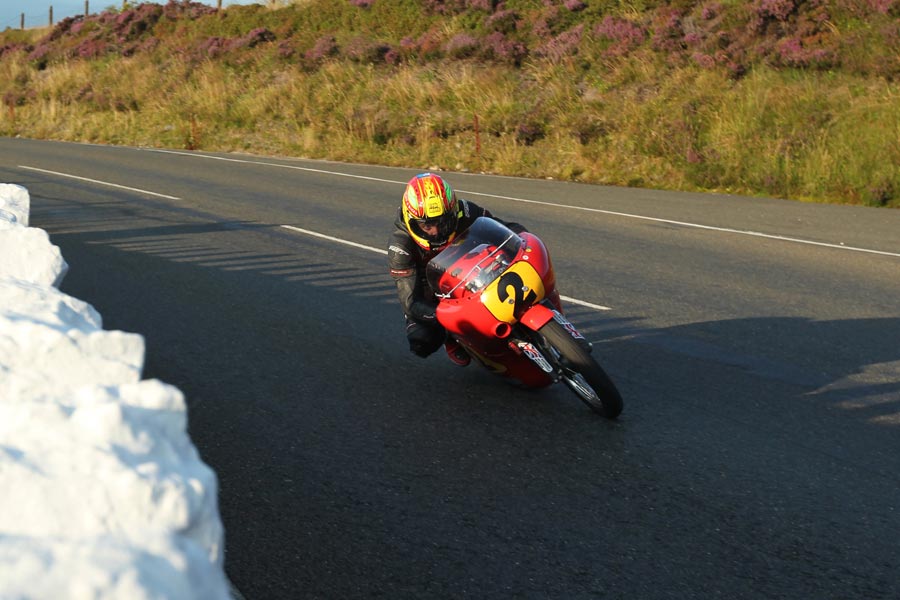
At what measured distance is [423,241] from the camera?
6.45m

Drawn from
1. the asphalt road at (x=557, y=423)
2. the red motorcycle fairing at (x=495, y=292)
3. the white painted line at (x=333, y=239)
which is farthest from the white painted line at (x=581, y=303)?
the white painted line at (x=333, y=239)

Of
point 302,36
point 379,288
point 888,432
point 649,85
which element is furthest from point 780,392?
point 302,36

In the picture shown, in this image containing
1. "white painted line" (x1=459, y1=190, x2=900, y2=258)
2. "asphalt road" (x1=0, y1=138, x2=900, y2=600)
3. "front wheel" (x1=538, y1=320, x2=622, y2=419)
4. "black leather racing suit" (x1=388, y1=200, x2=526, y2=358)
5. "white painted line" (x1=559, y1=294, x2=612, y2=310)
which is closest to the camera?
"asphalt road" (x1=0, y1=138, x2=900, y2=600)

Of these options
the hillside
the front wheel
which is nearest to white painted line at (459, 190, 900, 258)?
the hillside

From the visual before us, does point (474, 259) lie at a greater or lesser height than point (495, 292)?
greater

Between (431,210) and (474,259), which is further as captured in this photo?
(431,210)

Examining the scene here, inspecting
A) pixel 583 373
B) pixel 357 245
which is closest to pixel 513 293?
pixel 583 373

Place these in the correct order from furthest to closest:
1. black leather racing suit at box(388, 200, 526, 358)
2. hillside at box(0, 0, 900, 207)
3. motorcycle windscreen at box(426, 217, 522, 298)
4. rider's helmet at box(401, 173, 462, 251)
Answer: hillside at box(0, 0, 900, 207), black leather racing suit at box(388, 200, 526, 358), rider's helmet at box(401, 173, 462, 251), motorcycle windscreen at box(426, 217, 522, 298)

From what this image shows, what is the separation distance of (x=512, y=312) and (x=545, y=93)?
71.3ft

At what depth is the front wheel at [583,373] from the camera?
5590 mm

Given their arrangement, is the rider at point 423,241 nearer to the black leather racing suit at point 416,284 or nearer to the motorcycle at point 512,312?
the black leather racing suit at point 416,284

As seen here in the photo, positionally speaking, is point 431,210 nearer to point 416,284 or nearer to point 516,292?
point 416,284

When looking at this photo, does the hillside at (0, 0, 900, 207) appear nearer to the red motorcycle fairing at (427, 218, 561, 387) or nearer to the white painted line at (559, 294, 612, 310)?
the white painted line at (559, 294, 612, 310)

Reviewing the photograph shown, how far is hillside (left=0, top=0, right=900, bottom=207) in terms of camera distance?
64.8 feet
